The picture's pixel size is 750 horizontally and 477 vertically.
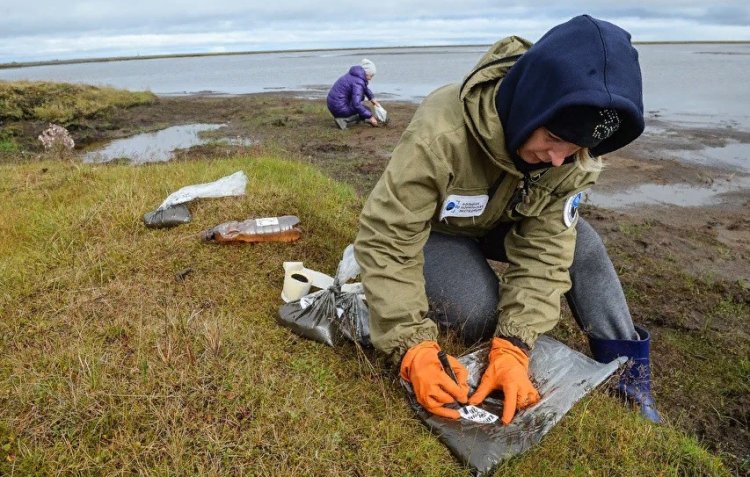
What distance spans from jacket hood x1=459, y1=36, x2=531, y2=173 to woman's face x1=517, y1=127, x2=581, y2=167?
0.39 feet

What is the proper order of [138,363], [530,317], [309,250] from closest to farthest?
[138,363] → [530,317] → [309,250]

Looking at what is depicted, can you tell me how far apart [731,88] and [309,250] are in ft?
69.2

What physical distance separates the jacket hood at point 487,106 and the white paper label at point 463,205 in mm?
265

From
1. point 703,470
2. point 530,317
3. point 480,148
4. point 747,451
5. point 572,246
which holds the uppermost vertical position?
point 480,148

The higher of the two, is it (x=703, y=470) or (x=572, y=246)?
(x=572, y=246)

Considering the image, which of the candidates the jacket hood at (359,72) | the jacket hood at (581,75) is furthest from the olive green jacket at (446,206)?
the jacket hood at (359,72)

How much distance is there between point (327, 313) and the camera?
272 centimetres

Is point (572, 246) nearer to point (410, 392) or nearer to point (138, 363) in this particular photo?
point (410, 392)

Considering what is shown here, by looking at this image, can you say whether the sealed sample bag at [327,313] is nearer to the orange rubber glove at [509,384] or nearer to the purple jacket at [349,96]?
the orange rubber glove at [509,384]

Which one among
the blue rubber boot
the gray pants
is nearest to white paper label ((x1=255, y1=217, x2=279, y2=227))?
the gray pants

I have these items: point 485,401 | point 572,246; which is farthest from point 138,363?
point 572,246

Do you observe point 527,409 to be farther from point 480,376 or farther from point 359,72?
point 359,72

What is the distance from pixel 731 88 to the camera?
62.5 ft

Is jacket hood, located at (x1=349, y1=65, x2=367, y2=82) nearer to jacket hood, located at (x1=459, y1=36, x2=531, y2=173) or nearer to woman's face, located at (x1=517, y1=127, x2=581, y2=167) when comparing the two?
jacket hood, located at (x1=459, y1=36, x2=531, y2=173)
